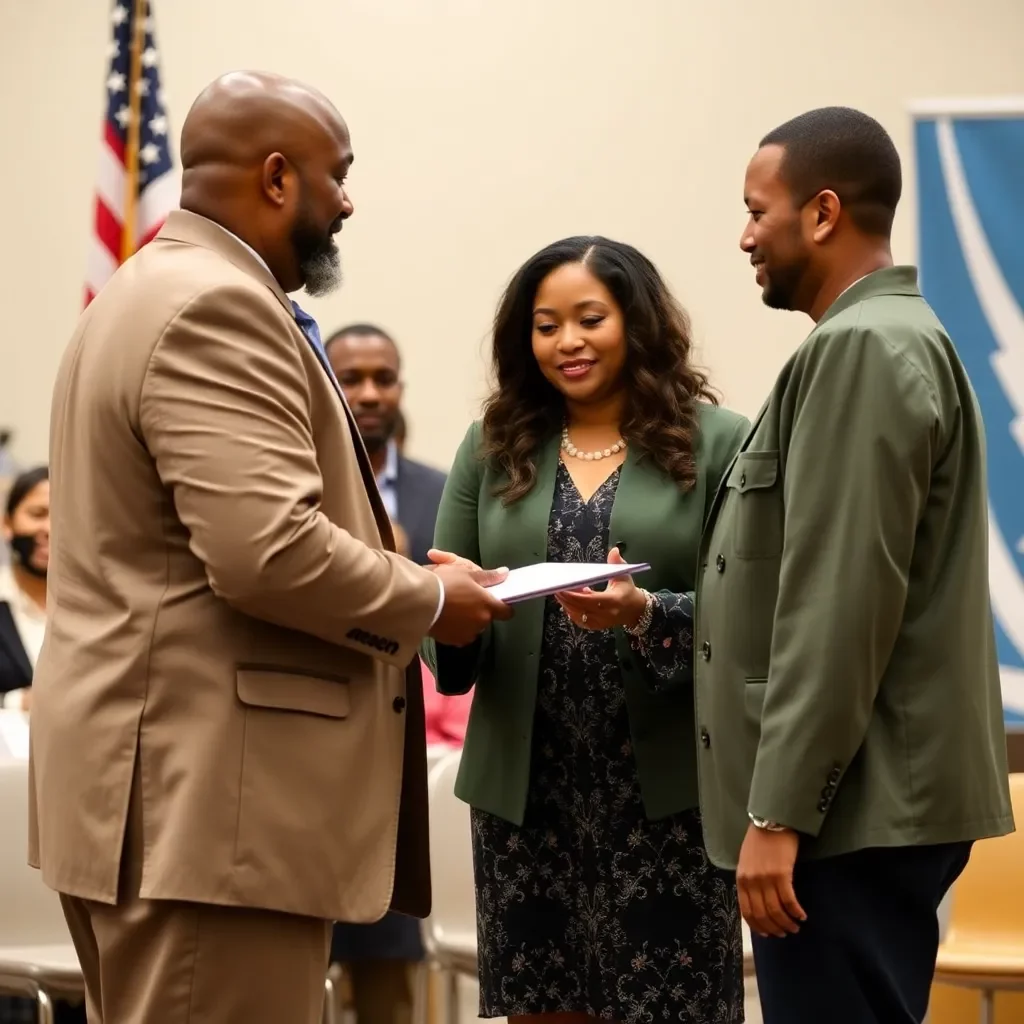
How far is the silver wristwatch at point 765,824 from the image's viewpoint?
2.05 metres

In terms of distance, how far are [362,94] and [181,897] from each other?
14.9 ft

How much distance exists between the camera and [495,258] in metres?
6.05

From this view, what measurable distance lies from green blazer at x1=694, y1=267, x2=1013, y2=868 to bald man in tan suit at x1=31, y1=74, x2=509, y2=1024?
0.53 metres

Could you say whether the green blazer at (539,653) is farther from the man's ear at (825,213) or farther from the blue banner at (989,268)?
the blue banner at (989,268)

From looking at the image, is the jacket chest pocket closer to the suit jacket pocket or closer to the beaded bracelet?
the beaded bracelet

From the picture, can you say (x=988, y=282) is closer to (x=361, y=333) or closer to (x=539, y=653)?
(x=361, y=333)

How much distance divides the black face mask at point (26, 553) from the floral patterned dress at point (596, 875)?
246cm

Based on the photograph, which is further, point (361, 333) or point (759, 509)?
point (361, 333)

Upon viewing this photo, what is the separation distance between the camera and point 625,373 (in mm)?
3006

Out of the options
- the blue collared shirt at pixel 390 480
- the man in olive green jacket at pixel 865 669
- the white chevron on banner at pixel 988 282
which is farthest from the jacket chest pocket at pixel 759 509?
the white chevron on banner at pixel 988 282

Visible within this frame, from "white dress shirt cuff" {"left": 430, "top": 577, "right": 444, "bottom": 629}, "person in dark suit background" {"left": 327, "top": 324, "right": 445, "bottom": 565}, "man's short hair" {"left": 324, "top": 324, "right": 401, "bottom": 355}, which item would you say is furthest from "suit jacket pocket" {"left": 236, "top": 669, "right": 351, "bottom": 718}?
"man's short hair" {"left": 324, "top": 324, "right": 401, "bottom": 355}

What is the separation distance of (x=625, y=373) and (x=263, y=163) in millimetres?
1017

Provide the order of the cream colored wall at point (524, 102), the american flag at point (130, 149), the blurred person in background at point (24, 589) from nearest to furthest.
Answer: the blurred person in background at point (24, 589)
the american flag at point (130, 149)
the cream colored wall at point (524, 102)

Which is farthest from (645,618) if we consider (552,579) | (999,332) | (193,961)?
(999,332)
